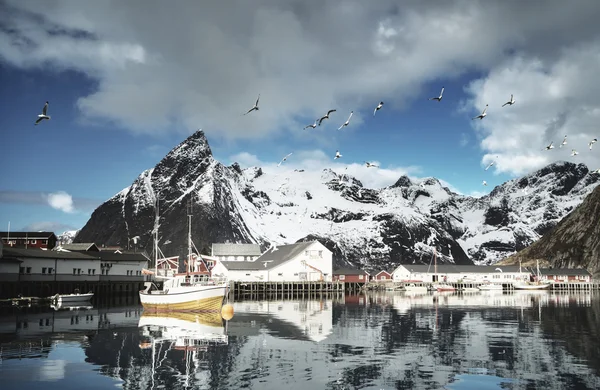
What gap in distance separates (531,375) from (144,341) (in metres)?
21.8

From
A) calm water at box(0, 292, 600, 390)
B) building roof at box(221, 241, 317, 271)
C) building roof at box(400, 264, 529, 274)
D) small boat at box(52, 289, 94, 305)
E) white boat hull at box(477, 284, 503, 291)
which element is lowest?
white boat hull at box(477, 284, 503, 291)

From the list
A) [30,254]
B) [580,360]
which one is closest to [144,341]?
[580,360]

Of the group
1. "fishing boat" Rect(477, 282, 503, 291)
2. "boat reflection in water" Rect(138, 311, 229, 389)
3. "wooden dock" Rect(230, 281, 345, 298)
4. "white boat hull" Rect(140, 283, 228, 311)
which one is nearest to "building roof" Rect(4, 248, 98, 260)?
"wooden dock" Rect(230, 281, 345, 298)

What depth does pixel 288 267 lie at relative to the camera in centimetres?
11488

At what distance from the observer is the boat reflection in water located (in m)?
23.8

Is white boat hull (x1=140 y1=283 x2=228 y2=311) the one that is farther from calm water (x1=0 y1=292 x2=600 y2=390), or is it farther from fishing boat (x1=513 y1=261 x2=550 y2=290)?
fishing boat (x1=513 y1=261 x2=550 y2=290)

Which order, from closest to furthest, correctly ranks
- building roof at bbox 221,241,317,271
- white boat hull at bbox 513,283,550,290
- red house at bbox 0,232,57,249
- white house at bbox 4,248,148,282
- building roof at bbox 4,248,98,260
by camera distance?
building roof at bbox 4,248,98,260
white house at bbox 4,248,148,282
red house at bbox 0,232,57,249
building roof at bbox 221,241,317,271
white boat hull at bbox 513,283,550,290

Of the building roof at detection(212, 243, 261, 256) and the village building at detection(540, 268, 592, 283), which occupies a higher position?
the building roof at detection(212, 243, 261, 256)

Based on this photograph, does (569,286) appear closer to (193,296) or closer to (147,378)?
(193,296)

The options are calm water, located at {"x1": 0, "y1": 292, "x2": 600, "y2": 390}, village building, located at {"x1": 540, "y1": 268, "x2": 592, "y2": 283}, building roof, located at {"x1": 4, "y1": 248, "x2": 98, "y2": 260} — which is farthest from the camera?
village building, located at {"x1": 540, "y1": 268, "x2": 592, "y2": 283}

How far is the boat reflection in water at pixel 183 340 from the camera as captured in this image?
2377 centimetres

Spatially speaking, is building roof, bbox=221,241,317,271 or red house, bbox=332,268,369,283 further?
red house, bbox=332,268,369,283

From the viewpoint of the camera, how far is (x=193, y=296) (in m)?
52.8

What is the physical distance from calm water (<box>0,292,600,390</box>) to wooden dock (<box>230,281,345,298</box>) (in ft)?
192
